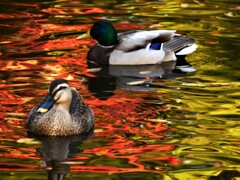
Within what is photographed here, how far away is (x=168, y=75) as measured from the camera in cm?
1484

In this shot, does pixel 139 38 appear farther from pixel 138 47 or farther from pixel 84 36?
pixel 84 36

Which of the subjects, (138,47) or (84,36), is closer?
(138,47)

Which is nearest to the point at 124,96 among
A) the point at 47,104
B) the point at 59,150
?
the point at 47,104

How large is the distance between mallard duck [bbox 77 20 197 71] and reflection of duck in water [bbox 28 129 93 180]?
4.40 meters

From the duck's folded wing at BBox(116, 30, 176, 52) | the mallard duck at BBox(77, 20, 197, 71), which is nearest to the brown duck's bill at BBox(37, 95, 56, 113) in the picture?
the mallard duck at BBox(77, 20, 197, 71)

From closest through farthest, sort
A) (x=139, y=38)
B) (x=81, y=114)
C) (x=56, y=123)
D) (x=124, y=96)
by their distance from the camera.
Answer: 1. (x=56, y=123)
2. (x=81, y=114)
3. (x=124, y=96)
4. (x=139, y=38)

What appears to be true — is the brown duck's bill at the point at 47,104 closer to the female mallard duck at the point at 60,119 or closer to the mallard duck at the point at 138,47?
the female mallard duck at the point at 60,119

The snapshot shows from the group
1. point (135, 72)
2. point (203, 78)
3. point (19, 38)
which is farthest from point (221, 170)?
point (19, 38)

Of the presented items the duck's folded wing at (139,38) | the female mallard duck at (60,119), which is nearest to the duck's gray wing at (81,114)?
the female mallard duck at (60,119)

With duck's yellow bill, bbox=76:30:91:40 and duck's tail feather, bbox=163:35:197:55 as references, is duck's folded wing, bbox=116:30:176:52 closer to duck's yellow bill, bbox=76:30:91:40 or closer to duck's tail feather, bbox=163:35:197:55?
duck's tail feather, bbox=163:35:197:55

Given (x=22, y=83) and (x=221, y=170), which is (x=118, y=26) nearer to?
(x=22, y=83)

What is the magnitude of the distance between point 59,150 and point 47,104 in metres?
0.59

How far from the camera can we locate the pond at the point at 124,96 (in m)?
10.3

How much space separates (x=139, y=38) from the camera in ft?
52.3
